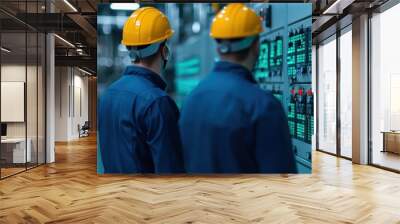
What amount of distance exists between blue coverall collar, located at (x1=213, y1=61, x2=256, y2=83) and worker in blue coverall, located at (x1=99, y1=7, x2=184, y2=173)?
1.81ft

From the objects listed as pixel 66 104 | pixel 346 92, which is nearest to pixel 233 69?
pixel 346 92

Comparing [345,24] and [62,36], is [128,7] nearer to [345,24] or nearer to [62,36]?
[345,24]

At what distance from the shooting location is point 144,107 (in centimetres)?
394

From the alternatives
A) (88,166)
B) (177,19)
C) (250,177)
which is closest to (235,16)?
(177,19)

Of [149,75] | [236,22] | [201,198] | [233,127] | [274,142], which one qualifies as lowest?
[201,198]

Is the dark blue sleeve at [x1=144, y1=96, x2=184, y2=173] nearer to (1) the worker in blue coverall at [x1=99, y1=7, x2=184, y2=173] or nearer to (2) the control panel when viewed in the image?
(1) the worker in blue coverall at [x1=99, y1=7, x2=184, y2=173]

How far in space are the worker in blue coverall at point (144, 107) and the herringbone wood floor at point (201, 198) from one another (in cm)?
69

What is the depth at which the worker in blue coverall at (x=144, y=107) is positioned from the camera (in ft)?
12.9

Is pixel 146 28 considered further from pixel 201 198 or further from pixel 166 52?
pixel 201 198

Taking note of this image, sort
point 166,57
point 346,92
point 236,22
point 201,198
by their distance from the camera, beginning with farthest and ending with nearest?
point 346,92 → point 201,198 → point 166,57 → point 236,22

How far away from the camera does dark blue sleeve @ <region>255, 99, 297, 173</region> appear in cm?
387

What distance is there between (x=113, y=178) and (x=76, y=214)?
2346 mm

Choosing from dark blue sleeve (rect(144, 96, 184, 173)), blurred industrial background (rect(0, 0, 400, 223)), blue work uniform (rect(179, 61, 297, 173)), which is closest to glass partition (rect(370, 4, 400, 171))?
blurred industrial background (rect(0, 0, 400, 223))

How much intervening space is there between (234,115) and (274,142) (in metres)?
0.50
